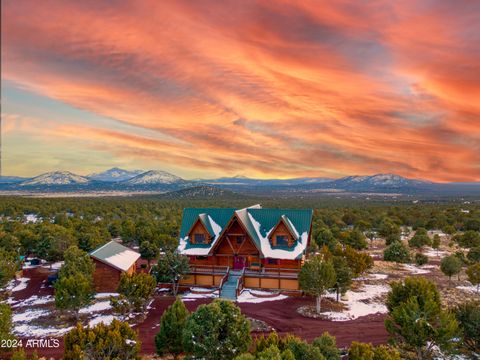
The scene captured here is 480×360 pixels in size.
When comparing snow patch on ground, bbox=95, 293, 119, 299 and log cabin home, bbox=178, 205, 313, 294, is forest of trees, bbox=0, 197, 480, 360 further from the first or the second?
snow patch on ground, bbox=95, 293, 119, 299

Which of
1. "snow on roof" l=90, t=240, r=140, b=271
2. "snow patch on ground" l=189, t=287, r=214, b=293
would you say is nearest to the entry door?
"snow patch on ground" l=189, t=287, r=214, b=293

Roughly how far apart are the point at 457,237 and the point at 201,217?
50.1 m

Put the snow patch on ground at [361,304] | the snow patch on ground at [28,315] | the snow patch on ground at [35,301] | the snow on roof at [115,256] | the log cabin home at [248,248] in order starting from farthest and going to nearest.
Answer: the log cabin home at [248,248], the snow on roof at [115,256], the snow patch on ground at [35,301], the snow patch on ground at [361,304], the snow patch on ground at [28,315]

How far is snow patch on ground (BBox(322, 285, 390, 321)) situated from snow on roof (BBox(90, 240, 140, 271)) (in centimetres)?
2272

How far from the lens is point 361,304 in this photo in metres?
35.7

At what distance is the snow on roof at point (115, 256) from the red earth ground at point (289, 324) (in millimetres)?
5695

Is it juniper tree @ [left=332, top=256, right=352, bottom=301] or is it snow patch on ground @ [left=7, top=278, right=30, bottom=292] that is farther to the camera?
snow patch on ground @ [left=7, top=278, right=30, bottom=292]

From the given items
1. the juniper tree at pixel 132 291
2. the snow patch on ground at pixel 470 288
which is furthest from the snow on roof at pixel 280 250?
the snow patch on ground at pixel 470 288

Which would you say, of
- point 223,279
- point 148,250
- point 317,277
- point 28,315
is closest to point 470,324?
point 317,277

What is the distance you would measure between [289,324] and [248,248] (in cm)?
1252

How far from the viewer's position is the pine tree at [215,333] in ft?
64.4

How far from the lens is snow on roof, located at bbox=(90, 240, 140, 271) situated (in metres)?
39.2

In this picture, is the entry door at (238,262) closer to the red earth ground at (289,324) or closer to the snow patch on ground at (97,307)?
the red earth ground at (289,324)

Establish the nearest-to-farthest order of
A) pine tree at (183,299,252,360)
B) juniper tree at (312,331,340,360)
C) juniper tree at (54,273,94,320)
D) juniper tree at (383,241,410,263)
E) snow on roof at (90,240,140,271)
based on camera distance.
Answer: juniper tree at (312,331,340,360) < pine tree at (183,299,252,360) < juniper tree at (54,273,94,320) < snow on roof at (90,240,140,271) < juniper tree at (383,241,410,263)
